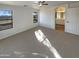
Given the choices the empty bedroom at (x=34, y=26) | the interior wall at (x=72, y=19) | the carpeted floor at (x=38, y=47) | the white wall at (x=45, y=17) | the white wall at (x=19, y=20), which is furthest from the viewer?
the white wall at (x=45, y=17)

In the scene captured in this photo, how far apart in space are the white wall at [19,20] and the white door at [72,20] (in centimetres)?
362

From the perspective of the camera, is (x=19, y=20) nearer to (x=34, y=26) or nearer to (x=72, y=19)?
(x=34, y=26)

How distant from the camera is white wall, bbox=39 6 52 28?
12645 millimetres

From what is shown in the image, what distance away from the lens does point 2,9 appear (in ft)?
25.9

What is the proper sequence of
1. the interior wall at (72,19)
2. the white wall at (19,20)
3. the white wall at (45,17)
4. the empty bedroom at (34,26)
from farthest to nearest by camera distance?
the white wall at (45,17) → the interior wall at (72,19) → the white wall at (19,20) → the empty bedroom at (34,26)

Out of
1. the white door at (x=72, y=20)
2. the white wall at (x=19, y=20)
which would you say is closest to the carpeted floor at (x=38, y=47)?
the white wall at (x=19, y=20)

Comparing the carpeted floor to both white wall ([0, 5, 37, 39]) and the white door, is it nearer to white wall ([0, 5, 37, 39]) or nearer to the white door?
white wall ([0, 5, 37, 39])

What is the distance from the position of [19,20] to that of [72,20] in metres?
4.00

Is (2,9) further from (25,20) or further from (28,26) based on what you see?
(28,26)

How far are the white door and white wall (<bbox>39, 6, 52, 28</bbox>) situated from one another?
318 cm

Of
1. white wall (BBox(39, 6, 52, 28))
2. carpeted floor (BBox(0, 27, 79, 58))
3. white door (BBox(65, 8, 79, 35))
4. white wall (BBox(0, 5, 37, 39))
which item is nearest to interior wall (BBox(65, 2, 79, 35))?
white door (BBox(65, 8, 79, 35))

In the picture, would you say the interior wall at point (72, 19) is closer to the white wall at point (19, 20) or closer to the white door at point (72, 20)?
the white door at point (72, 20)

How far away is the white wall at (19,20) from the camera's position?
27.3ft

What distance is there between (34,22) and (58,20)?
3028 millimetres
